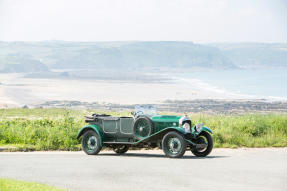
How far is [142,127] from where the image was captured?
14.0m

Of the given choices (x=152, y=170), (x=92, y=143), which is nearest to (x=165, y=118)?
(x=92, y=143)

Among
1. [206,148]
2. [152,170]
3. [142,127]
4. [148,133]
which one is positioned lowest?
[152,170]

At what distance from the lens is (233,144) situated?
16.5 meters

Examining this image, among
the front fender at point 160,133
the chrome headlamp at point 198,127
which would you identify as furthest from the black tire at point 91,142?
the chrome headlamp at point 198,127

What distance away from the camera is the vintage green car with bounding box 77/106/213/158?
13367 millimetres

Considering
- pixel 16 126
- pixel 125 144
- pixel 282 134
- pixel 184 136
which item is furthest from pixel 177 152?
pixel 16 126

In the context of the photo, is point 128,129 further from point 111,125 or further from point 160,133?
point 160,133

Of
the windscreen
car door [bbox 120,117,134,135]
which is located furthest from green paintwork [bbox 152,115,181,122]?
car door [bbox 120,117,134,135]

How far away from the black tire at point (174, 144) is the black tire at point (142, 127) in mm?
537

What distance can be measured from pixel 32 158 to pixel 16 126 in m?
4.75

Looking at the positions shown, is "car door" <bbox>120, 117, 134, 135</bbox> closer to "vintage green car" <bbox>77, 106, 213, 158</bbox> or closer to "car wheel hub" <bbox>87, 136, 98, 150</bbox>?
"vintage green car" <bbox>77, 106, 213, 158</bbox>

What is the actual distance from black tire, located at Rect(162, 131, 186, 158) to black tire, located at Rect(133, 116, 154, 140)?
0.54m

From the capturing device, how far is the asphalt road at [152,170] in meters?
9.84

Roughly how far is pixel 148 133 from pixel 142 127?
0.24m
